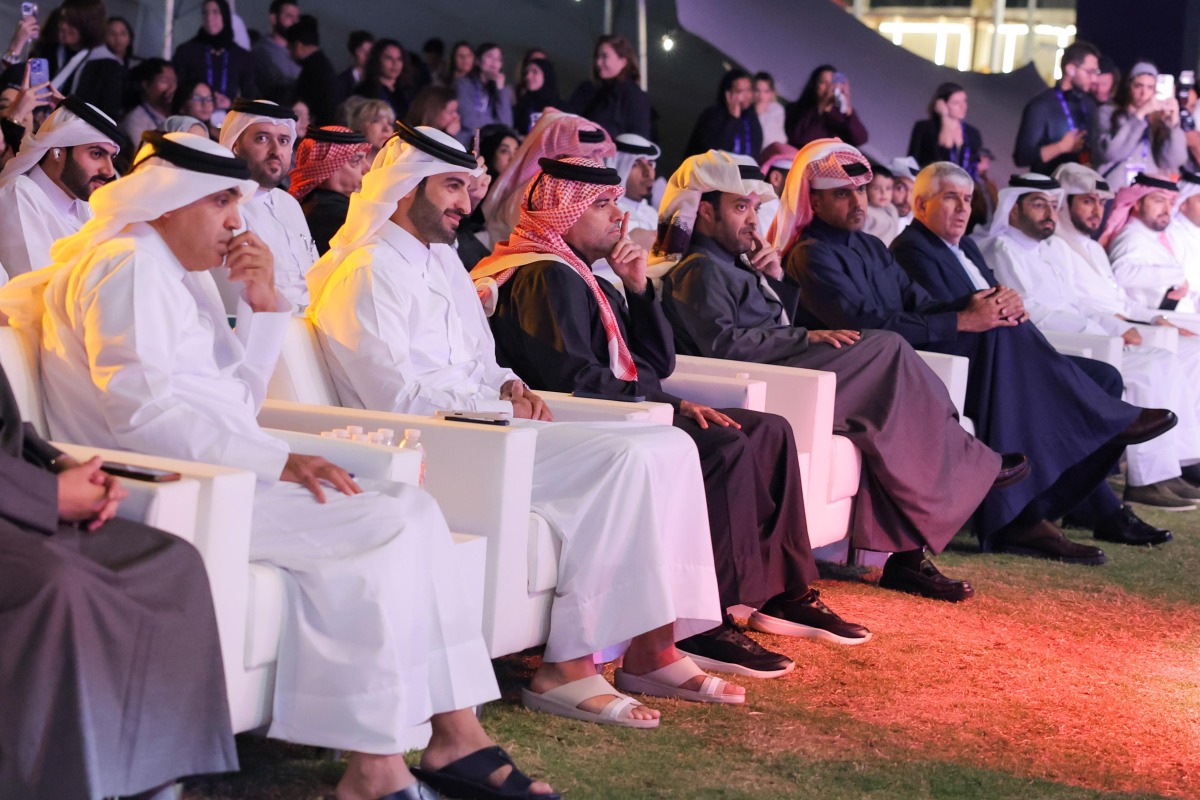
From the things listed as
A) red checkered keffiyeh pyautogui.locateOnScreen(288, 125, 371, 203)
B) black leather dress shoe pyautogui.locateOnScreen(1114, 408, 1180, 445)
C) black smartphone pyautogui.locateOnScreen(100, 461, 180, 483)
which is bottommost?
black leather dress shoe pyautogui.locateOnScreen(1114, 408, 1180, 445)

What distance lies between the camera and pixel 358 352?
3684mm

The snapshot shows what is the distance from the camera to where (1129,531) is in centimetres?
602

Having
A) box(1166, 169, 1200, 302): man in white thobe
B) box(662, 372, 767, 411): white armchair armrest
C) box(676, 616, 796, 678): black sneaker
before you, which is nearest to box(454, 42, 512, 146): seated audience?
box(1166, 169, 1200, 302): man in white thobe

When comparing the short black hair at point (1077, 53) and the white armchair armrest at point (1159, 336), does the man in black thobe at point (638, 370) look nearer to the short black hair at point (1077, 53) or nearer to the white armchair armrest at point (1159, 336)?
the white armchair armrest at point (1159, 336)

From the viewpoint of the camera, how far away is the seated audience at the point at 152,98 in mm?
7531

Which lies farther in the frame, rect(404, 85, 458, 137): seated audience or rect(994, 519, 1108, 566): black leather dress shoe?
rect(404, 85, 458, 137): seated audience

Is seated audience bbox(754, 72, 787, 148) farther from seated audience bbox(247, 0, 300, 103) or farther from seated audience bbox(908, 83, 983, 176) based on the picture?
seated audience bbox(247, 0, 300, 103)

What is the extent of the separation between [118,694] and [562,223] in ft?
7.60

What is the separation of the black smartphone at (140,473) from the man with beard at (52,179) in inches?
88.0

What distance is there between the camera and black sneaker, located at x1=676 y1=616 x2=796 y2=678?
388 centimetres

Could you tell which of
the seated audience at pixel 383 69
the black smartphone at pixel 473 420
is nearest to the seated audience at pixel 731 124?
the seated audience at pixel 383 69

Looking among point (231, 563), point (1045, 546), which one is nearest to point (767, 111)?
point (1045, 546)

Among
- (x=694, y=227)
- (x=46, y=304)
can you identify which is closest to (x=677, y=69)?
(x=694, y=227)

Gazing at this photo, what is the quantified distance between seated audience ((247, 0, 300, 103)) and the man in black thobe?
4725 millimetres
